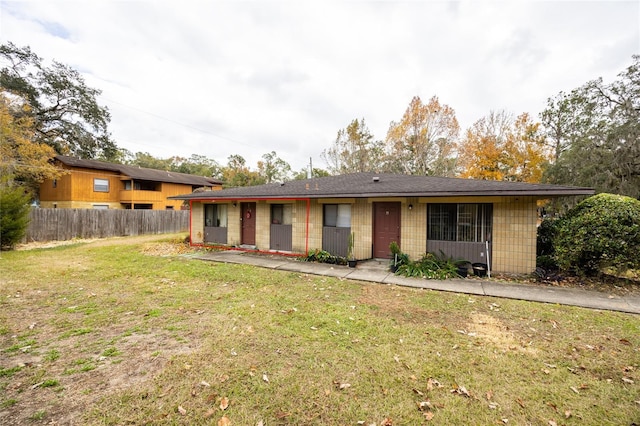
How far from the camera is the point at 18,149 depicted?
17.4m

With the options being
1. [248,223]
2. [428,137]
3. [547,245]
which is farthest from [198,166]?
[547,245]

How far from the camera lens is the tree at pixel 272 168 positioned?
4141 cm

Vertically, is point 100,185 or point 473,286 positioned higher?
point 100,185

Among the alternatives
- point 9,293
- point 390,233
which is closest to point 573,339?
point 390,233

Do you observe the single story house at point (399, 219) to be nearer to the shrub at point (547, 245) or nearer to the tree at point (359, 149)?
the shrub at point (547, 245)

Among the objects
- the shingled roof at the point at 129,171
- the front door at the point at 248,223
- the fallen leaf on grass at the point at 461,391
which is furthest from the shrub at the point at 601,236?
the shingled roof at the point at 129,171

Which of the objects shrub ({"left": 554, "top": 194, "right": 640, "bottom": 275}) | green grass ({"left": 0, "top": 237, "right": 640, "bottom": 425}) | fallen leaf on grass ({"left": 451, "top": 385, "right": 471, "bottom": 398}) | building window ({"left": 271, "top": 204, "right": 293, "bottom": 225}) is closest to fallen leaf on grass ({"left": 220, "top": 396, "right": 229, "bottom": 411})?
green grass ({"left": 0, "top": 237, "right": 640, "bottom": 425})

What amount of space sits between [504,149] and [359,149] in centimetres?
1316

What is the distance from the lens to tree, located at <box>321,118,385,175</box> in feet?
94.0

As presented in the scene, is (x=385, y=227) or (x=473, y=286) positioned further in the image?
(x=385, y=227)

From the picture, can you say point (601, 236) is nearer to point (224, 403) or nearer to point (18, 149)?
point (224, 403)

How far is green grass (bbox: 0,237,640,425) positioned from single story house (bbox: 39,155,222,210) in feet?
59.2

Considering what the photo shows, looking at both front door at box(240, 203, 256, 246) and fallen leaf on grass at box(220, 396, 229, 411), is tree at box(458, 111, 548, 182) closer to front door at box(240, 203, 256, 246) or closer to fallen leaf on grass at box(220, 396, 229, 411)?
front door at box(240, 203, 256, 246)

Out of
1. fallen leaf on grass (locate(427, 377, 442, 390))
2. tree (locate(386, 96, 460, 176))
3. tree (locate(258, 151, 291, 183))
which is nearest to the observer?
fallen leaf on grass (locate(427, 377, 442, 390))
